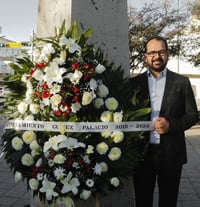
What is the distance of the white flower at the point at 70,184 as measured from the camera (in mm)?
2539

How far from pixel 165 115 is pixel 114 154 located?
0.59 meters

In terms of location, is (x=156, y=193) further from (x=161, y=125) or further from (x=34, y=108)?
(x=34, y=108)

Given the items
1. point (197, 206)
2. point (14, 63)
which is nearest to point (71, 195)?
point (14, 63)

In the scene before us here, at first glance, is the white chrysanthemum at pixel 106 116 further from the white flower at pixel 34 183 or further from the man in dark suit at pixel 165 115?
the white flower at pixel 34 183

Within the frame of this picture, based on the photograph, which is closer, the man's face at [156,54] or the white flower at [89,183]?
the white flower at [89,183]

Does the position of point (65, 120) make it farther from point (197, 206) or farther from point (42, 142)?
point (197, 206)

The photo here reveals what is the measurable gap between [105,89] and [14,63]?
0.84m

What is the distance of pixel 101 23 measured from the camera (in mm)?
3518

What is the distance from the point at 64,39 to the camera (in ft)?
8.86

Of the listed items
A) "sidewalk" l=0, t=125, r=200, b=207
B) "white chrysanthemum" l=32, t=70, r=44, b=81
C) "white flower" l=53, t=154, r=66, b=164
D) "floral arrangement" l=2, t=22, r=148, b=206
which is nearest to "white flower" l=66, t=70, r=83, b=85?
"floral arrangement" l=2, t=22, r=148, b=206

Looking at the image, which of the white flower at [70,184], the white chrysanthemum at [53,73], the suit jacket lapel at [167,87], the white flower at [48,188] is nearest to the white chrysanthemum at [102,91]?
the white chrysanthemum at [53,73]

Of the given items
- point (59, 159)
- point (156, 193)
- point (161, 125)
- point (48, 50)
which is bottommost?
point (156, 193)

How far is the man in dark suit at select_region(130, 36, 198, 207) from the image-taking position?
113 inches

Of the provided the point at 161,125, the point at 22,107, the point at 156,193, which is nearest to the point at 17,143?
the point at 22,107
